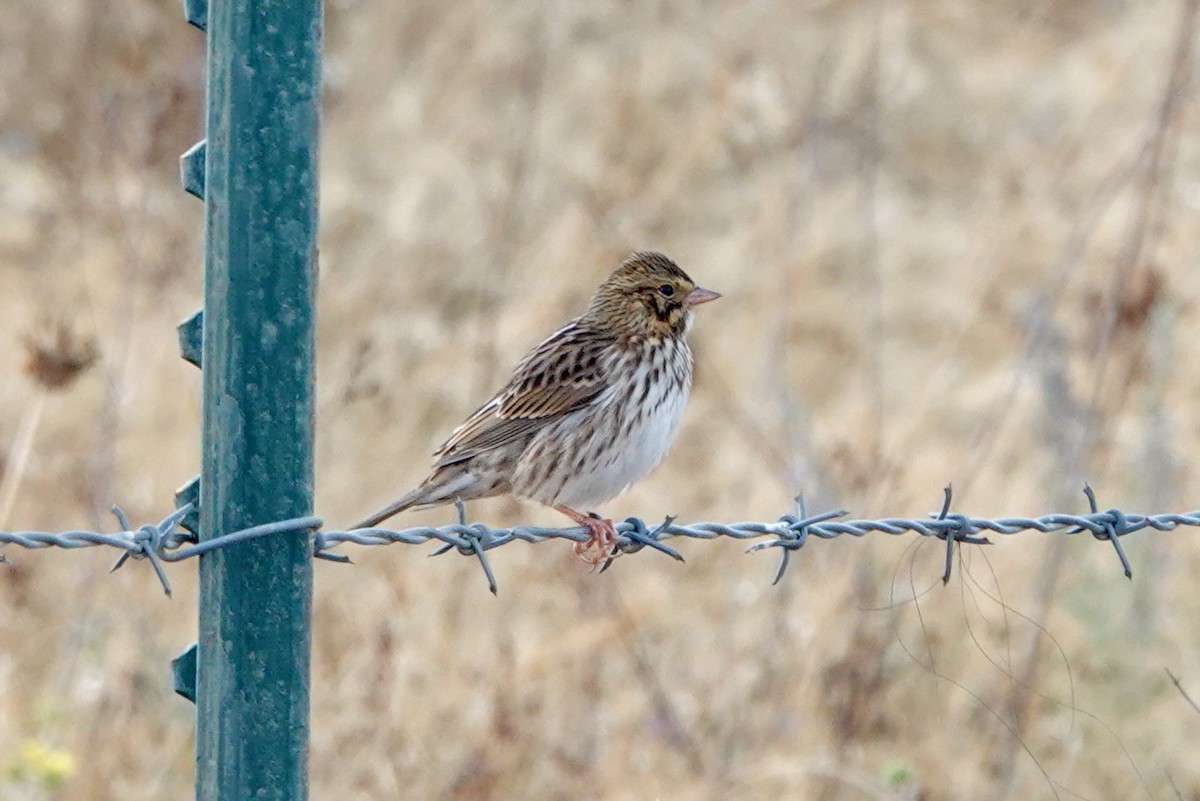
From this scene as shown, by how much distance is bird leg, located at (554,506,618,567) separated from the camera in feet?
13.6

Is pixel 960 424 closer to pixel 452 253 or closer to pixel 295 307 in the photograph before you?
pixel 452 253

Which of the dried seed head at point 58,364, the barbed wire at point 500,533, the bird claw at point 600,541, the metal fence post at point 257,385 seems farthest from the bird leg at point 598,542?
the metal fence post at point 257,385

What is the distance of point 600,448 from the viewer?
4.74 m

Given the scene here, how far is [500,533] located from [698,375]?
16.8 feet

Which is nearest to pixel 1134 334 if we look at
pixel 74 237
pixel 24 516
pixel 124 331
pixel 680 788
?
pixel 680 788

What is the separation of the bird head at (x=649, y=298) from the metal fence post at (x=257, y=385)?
2.48m

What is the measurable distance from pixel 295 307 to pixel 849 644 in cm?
317

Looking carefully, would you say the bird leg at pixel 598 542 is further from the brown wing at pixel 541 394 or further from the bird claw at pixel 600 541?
the brown wing at pixel 541 394

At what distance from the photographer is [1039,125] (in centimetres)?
1008

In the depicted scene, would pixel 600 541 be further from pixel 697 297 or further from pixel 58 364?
pixel 58 364

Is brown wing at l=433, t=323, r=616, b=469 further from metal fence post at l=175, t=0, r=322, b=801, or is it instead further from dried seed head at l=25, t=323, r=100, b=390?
metal fence post at l=175, t=0, r=322, b=801

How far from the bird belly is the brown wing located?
0.17ft

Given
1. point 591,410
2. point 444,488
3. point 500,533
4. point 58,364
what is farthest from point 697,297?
point 500,533

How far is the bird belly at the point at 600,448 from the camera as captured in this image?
4.73 metres
